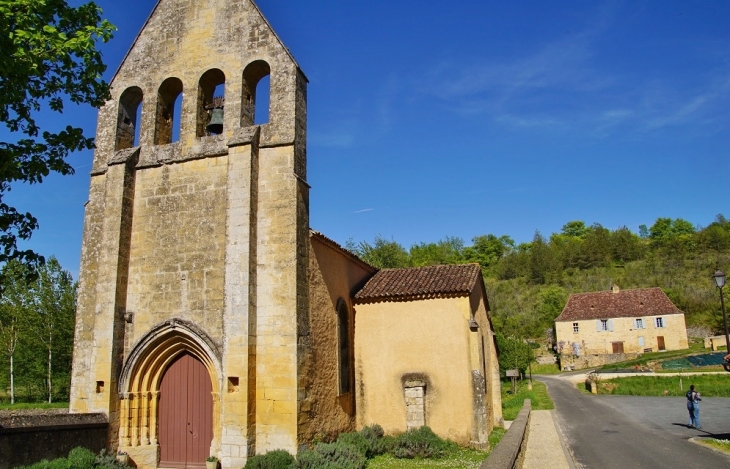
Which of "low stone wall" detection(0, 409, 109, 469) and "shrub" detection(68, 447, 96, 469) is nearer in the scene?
"low stone wall" detection(0, 409, 109, 469)

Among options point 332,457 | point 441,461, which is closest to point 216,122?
point 332,457

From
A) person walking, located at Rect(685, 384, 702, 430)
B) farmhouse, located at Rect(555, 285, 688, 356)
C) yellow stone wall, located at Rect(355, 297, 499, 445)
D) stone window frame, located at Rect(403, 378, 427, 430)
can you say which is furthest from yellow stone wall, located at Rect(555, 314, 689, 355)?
stone window frame, located at Rect(403, 378, 427, 430)

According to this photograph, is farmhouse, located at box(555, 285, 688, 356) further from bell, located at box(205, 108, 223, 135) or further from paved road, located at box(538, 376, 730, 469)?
bell, located at box(205, 108, 223, 135)

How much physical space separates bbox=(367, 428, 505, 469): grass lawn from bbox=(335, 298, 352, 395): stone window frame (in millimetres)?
2192

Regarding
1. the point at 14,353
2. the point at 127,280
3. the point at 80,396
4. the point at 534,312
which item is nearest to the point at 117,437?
the point at 80,396

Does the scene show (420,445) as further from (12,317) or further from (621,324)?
(621,324)

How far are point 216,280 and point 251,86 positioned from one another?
5.23m

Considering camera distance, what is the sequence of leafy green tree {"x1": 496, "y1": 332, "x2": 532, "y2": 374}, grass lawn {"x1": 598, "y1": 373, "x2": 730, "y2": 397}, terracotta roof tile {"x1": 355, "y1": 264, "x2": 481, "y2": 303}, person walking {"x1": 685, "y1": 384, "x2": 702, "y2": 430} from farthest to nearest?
1. leafy green tree {"x1": 496, "y1": 332, "x2": 532, "y2": 374}
2. grass lawn {"x1": 598, "y1": 373, "x2": 730, "y2": 397}
3. person walking {"x1": 685, "y1": 384, "x2": 702, "y2": 430}
4. terracotta roof tile {"x1": 355, "y1": 264, "x2": 481, "y2": 303}

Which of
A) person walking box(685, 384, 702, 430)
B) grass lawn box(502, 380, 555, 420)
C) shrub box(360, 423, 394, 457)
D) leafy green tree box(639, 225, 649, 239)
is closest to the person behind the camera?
shrub box(360, 423, 394, 457)

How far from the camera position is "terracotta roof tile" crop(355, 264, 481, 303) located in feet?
49.4

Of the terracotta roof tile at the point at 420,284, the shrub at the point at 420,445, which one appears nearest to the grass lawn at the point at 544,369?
the terracotta roof tile at the point at 420,284

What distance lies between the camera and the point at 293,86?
40.9 feet

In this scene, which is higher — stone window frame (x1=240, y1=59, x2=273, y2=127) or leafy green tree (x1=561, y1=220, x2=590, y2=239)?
leafy green tree (x1=561, y1=220, x2=590, y2=239)

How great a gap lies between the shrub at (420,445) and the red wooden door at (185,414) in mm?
4842
